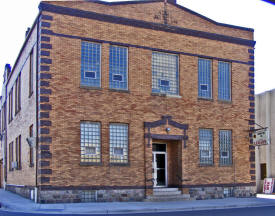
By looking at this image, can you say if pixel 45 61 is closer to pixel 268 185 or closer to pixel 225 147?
pixel 225 147

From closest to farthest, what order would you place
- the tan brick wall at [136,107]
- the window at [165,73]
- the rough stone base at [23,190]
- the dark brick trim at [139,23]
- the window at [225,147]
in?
the tan brick wall at [136,107], the dark brick trim at [139,23], the rough stone base at [23,190], the window at [165,73], the window at [225,147]

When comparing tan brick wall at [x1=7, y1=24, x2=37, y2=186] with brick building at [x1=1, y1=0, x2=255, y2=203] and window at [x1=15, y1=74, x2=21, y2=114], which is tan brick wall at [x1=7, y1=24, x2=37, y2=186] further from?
window at [x1=15, y1=74, x2=21, y2=114]

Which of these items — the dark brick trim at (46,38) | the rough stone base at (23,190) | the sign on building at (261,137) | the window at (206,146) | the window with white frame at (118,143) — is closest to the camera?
the dark brick trim at (46,38)

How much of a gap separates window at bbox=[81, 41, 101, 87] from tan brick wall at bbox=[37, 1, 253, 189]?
0.31m

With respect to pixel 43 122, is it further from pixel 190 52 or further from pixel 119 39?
pixel 190 52

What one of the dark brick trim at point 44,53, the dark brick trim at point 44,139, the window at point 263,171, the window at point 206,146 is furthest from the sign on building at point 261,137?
the dark brick trim at point 44,53

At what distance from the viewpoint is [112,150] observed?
1920 cm

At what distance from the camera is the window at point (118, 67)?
19.7 metres

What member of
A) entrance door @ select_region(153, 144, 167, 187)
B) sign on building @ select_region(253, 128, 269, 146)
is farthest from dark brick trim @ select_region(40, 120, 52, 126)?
sign on building @ select_region(253, 128, 269, 146)

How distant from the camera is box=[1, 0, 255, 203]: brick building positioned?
709 inches

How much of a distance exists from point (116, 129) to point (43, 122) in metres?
3.71

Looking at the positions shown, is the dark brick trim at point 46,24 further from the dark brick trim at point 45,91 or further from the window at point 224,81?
the window at point 224,81

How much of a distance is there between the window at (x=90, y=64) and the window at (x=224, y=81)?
768 cm

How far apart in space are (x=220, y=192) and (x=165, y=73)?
731 centimetres
